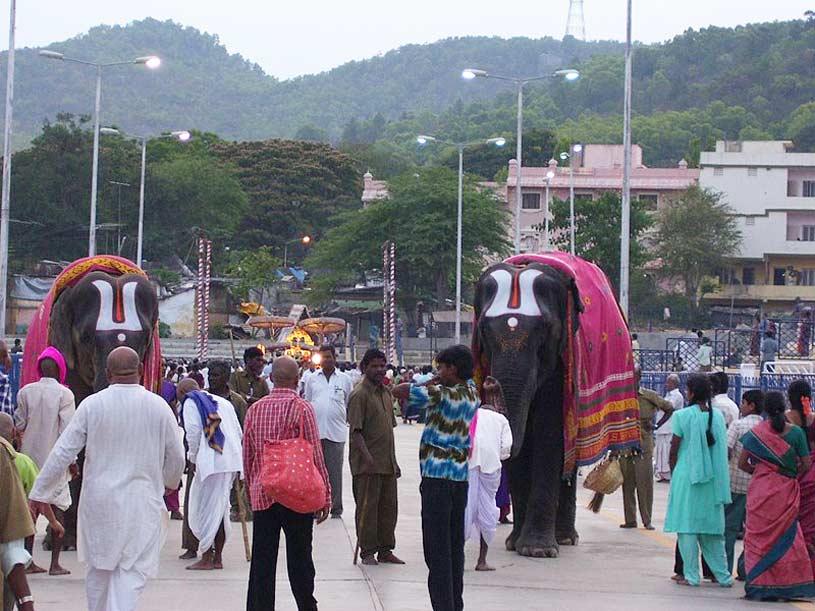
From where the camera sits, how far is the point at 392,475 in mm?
13359

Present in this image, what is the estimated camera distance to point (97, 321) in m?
14.3

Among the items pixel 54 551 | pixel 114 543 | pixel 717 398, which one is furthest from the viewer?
pixel 717 398

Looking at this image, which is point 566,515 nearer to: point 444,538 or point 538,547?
point 538,547

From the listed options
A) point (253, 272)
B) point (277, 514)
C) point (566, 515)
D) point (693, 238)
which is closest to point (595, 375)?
point (566, 515)

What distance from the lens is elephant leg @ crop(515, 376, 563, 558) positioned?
14.0m

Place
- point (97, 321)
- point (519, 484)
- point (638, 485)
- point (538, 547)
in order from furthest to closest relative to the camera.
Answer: point (638, 485)
point (519, 484)
point (97, 321)
point (538, 547)

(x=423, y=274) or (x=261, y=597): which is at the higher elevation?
(x=423, y=274)

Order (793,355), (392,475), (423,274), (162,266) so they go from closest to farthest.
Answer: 1. (392,475)
2. (793,355)
3. (423,274)
4. (162,266)

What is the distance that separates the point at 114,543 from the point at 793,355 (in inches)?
1127

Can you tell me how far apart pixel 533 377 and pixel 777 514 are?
2.90m

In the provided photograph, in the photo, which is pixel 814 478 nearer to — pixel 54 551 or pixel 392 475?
pixel 392 475

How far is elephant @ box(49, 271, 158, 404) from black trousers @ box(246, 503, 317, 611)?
461 centimetres

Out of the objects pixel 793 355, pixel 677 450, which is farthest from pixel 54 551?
pixel 793 355

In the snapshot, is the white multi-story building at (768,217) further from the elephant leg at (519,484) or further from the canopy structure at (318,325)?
the elephant leg at (519,484)
